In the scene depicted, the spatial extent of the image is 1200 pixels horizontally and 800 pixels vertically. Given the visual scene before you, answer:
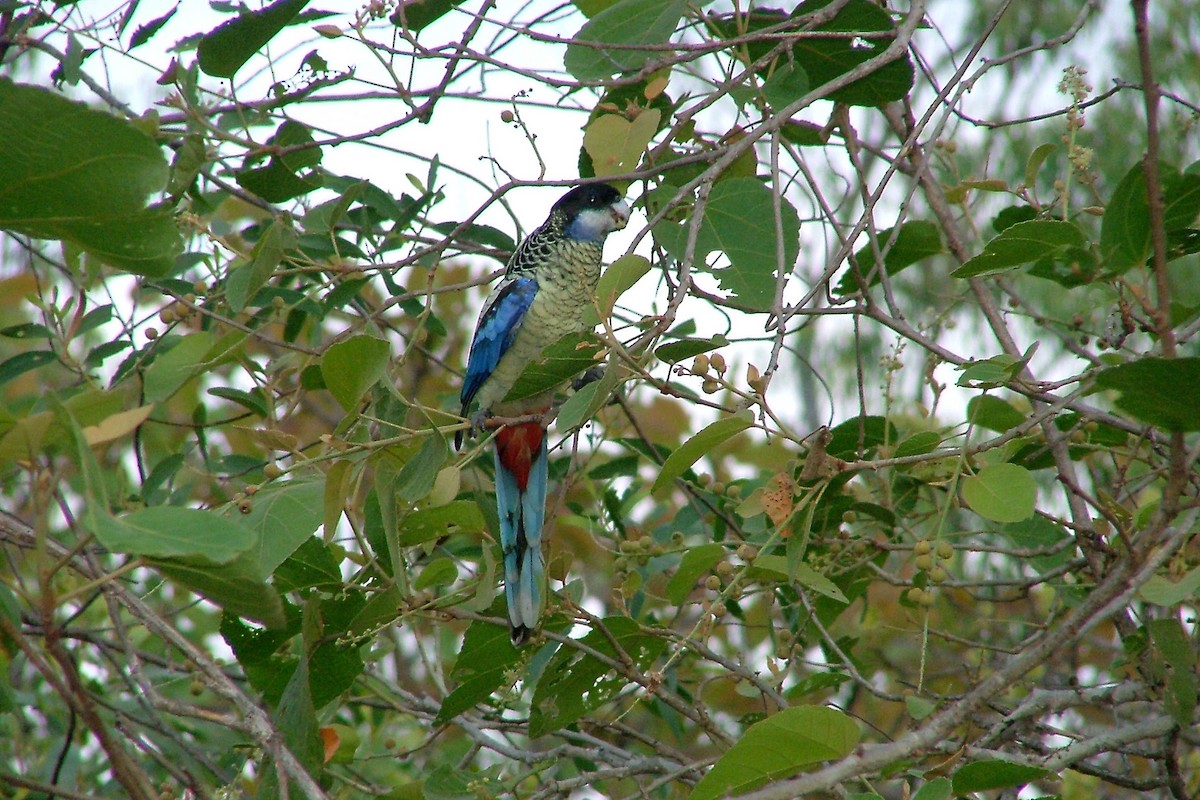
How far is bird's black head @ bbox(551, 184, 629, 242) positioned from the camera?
359 cm

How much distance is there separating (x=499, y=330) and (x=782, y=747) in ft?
7.02

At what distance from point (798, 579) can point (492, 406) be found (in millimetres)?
1853

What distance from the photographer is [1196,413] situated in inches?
60.9

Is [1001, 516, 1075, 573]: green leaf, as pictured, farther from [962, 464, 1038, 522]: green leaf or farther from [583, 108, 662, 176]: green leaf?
[583, 108, 662, 176]: green leaf

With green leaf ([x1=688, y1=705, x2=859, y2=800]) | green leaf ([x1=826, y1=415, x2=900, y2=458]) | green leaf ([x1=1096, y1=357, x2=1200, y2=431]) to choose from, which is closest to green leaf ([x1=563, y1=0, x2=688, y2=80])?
green leaf ([x1=826, y1=415, x2=900, y2=458])

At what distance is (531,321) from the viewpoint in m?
3.55

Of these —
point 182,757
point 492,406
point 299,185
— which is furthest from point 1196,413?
point 182,757

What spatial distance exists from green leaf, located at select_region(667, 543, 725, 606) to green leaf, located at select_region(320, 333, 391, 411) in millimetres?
804

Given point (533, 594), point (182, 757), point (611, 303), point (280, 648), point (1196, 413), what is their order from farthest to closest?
point (182, 757), point (533, 594), point (280, 648), point (611, 303), point (1196, 413)

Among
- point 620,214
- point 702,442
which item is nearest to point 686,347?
point 702,442

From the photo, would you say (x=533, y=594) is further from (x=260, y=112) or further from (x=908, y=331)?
(x=260, y=112)

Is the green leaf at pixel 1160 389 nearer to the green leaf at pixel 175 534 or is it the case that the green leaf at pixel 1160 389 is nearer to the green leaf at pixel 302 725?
the green leaf at pixel 175 534

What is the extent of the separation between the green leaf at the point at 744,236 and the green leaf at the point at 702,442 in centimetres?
54

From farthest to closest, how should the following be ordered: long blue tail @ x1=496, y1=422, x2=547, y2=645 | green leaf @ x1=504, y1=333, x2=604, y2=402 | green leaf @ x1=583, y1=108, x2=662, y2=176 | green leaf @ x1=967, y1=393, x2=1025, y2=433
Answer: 1. long blue tail @ x1=496, y1=422, x2=547, y2=645
2. green leaf @ x1=967, y1=393, x2=1025, y2=433
3. green leaf @ x1=583, y1=108, x2=662, y2=176
4. green leaf @ x1=504, y1=333, x2=604, y2=402
